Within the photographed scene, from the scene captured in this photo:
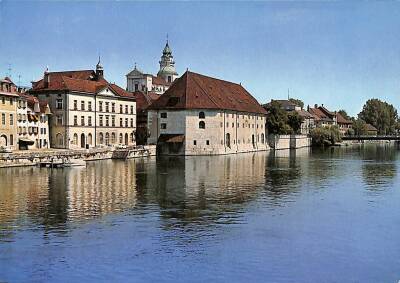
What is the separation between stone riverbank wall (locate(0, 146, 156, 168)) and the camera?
41969 millimetres

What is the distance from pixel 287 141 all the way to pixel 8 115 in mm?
50783

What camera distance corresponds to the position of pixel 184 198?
2689cm

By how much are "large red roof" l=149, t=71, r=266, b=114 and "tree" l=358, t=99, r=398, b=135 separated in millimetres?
84601

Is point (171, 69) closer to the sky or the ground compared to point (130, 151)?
closer to the sky

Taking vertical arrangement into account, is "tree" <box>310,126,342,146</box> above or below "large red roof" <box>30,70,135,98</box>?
below

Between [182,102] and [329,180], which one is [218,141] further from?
[329,180]

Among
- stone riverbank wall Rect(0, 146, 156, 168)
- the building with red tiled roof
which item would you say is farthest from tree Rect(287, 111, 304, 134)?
stone riverbank wall Rect(0, 146, 156, 168)

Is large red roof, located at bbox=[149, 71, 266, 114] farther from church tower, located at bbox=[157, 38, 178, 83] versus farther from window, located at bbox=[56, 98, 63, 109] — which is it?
church tower, located at bbox=[157, 38, 178, 83]

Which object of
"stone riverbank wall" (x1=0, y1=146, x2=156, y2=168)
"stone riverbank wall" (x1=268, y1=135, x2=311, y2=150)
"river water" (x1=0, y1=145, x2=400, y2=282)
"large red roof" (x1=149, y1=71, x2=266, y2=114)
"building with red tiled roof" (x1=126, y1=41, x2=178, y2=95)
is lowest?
"river water" (x1=0, y1=145, x2=400, y2=282)

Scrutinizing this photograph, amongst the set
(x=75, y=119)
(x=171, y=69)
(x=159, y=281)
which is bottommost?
(x=159, y=281)

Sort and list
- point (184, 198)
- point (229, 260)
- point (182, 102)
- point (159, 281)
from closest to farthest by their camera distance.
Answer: point (159, 281) → point (229, 260) → point (184, 198) → point (182, 102)

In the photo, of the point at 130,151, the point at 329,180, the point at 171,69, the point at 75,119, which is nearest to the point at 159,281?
the point at 329,180

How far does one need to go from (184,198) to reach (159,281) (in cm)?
1298

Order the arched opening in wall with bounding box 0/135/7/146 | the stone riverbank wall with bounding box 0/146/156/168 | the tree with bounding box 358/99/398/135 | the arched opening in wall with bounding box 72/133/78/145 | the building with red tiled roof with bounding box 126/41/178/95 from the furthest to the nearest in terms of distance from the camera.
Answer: the tree with bounding box 358/99/398/135 → the building with red tiled roof with bounding box 126/41/178/95 → the arched opening in wall with bounding box 72/133/78/145 → the arched opening in wall with bounding box 0/135/7/146 → the stone riverbank wall with bounding box 0/146/156/168
